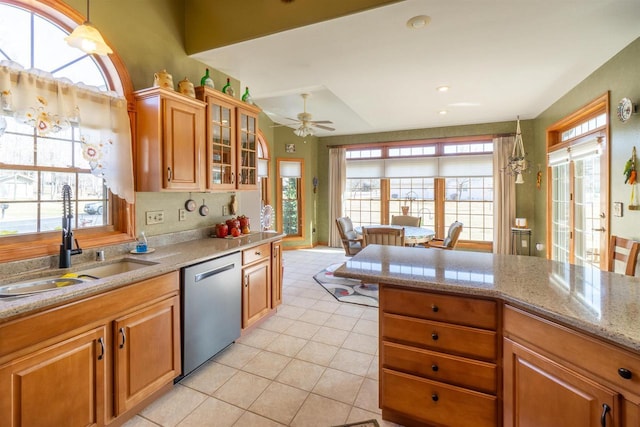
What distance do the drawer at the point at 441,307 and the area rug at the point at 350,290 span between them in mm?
2041

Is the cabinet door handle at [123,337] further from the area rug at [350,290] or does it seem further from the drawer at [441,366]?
the area rug at [350,290]

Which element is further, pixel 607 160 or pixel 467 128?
pixel 467 128

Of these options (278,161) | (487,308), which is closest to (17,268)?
(487,308)

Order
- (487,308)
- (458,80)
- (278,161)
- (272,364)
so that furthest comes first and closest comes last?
(278,161)
(458,80)
(272,364)
(487,308)

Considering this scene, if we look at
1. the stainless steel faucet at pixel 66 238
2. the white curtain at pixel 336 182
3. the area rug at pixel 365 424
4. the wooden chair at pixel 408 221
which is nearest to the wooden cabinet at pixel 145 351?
the stainless steel faucet at pixel 66 238

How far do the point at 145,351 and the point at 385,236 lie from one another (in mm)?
3040

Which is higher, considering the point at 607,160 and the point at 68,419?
the point at 607,160

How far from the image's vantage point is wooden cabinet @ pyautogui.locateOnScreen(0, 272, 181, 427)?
130 cm

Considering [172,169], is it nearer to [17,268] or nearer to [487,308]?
[17,268]

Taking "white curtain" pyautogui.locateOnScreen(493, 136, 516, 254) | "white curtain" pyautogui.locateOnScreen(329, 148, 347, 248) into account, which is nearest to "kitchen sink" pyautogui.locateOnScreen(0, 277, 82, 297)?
"white curtain" pyautogui.locateOnScreen(329, 148, 347, 248)

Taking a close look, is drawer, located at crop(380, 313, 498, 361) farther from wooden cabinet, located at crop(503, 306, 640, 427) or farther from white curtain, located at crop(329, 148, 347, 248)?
white curtain, located at crop(329, 148, 347, 248)

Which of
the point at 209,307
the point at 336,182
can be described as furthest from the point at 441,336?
the point at 336,182

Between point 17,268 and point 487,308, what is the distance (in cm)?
264

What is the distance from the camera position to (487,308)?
4.87 feet
